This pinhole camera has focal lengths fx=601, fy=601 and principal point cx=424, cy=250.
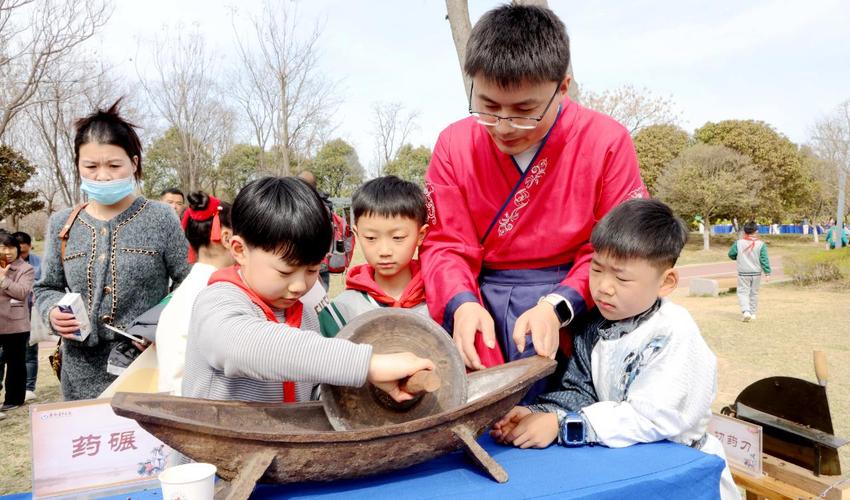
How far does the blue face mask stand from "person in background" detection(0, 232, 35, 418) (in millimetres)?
3982

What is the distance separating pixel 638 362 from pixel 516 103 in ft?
2.94

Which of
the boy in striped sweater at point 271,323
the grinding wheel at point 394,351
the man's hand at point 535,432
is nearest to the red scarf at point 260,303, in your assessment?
the boy in striped sweater at point 271,323

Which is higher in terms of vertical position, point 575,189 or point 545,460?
point 575,189

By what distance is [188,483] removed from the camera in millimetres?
1191

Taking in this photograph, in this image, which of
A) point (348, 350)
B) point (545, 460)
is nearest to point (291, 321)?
point (348, 350)

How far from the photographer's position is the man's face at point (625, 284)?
188cm

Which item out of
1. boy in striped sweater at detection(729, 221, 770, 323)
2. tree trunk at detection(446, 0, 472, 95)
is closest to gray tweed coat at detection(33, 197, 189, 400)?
tree trunk at detection(446, 0, 472, 95)

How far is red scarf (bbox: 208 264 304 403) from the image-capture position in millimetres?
1672

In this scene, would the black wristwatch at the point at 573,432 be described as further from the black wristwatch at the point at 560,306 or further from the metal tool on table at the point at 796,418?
the metal tool on table at the point at 796,418

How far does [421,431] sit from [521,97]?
1068 mm

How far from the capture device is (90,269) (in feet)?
9.00

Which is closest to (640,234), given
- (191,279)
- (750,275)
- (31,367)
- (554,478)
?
(554,478)

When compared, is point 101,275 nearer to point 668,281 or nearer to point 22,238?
point 668,281

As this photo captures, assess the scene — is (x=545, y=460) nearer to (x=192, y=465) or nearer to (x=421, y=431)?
(x=421, y=431)
